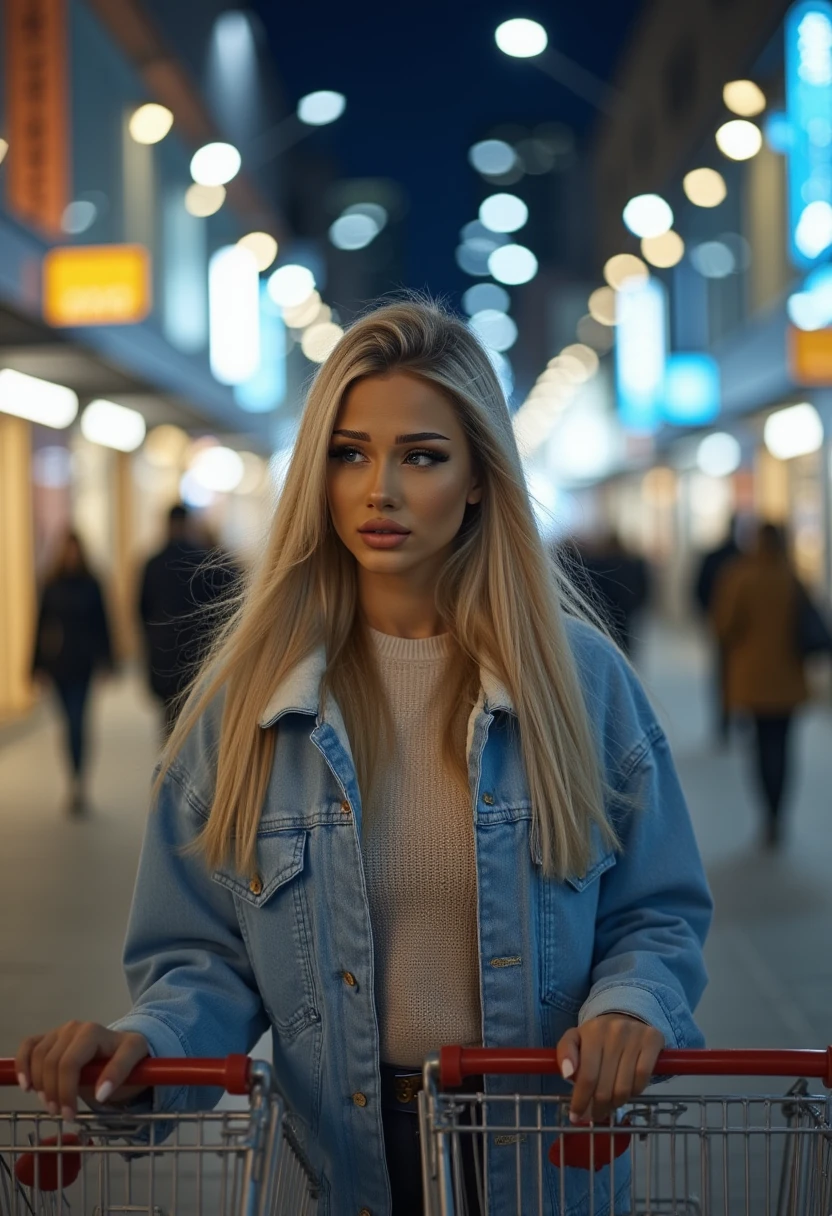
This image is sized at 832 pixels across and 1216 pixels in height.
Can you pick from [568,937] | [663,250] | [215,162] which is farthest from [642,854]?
[663,250]

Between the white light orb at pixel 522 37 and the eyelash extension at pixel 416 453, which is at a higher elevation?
the white light orb at pixel 522 37

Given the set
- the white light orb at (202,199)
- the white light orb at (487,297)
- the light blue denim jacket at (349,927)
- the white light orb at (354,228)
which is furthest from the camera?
the white light orb at (487,297)

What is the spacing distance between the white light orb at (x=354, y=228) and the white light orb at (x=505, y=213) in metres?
8.04

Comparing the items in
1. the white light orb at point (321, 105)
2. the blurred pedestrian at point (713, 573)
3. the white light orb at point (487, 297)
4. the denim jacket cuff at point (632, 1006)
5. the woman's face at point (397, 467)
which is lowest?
the denim jacket cuff at point (632, 1006)

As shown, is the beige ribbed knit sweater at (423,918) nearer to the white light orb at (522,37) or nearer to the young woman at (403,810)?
the young woman at (403,810)

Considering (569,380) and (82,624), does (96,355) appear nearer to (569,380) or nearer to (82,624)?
(82,624)

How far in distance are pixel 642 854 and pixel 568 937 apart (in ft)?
0.61

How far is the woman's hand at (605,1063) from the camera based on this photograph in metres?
1.89

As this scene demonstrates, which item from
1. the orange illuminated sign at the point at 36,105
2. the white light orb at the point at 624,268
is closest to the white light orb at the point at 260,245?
the white light orb at the point at 624,268

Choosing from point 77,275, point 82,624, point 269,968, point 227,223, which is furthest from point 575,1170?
point 227,223

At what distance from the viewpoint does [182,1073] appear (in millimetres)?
1887

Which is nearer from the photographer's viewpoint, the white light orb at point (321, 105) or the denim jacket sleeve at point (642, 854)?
the denim jacket sleeve at point (642, 854)

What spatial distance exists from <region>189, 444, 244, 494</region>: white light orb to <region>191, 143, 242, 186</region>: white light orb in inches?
540

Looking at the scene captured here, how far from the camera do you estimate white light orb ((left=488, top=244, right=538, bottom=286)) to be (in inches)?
2318
